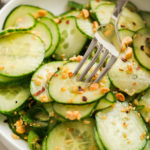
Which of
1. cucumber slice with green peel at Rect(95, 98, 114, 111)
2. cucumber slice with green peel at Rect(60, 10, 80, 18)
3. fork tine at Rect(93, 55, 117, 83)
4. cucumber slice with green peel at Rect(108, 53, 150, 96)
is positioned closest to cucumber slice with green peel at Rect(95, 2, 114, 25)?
cucumber slice with green peel at Rect(60, 10, 80, 18)

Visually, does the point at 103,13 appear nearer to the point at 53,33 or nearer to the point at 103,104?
the point at 53,33

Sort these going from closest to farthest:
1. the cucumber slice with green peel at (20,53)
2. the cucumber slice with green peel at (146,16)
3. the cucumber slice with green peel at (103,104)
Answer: the cucumber slice with green peel at (103,104), the cucumber slice with green peel at (20,53), the cucumber slice with green peel at (146,16)

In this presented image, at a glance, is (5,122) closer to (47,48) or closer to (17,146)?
(17,146)

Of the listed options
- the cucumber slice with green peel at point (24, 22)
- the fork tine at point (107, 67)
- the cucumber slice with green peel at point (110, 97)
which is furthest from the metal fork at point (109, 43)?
the cucumber slice with green peel at point (24, 22)

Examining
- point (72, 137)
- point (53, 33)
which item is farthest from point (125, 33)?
point (72, 137)

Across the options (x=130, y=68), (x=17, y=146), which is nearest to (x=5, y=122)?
(x=17, y=146)

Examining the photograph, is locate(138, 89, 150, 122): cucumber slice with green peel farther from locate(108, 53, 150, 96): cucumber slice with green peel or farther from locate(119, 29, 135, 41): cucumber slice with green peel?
locate(119, 29, 135, 41): cucumber slice with green peel

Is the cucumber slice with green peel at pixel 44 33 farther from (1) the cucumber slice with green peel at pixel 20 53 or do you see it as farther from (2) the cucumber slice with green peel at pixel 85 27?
(2) the cucumber slice with green peel at pixel 85 27
